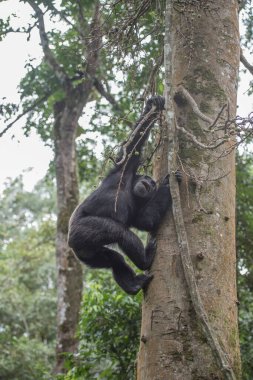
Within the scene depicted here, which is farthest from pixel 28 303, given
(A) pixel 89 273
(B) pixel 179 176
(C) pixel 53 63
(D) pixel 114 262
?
(B) pixel 179 176

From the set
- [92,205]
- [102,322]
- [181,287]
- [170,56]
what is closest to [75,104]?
[102,322]

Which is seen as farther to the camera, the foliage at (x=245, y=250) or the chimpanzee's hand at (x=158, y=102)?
the foliage at (x=245, y=250)

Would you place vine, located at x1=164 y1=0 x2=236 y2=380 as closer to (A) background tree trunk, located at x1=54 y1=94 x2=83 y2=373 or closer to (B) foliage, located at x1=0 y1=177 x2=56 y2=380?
(A) background tree trunk, located at x1=54 y1=94 x2=83 y2=373

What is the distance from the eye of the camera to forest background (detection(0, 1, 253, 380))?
658cm

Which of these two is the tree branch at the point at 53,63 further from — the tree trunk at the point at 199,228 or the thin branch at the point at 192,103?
the thin branch at the point at 192,103

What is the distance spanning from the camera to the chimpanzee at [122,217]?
4.61 metres

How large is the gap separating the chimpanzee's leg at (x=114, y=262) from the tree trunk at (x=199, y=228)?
1115 mm

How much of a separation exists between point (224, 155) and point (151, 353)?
4.58ft

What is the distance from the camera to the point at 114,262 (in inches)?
206

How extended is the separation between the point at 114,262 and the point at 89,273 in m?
8.57

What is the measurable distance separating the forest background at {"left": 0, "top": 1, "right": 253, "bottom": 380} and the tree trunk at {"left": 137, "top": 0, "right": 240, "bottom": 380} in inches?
18.3

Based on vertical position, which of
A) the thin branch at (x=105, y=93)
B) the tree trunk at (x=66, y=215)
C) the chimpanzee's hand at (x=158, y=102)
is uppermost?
the thin branch at (x=105, y=93)

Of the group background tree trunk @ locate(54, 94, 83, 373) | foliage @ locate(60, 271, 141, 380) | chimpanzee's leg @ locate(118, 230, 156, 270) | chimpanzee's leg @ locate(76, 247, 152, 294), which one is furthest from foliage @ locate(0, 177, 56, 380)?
chimpanzee's leg @ locate(118, 230, 156, 270)

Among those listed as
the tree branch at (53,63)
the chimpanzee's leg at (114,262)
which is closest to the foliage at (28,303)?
the tree branch at (53,63)
